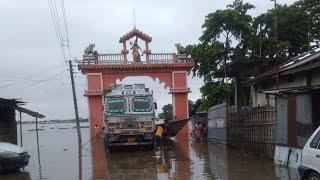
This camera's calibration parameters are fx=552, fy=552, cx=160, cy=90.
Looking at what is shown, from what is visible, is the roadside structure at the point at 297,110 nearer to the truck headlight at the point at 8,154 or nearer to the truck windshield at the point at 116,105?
the truck headlight at the point at 8,154

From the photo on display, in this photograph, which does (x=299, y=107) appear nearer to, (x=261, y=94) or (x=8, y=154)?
(x=8, y=154)

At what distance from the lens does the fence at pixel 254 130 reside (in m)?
20.0

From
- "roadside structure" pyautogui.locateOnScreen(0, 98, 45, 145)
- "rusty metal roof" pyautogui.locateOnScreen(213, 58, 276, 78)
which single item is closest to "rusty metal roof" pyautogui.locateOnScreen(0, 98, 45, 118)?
"roadside structure" pyautogui.locateOnScreen(0, 98, 45, 145)

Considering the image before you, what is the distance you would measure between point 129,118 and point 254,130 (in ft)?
23.8

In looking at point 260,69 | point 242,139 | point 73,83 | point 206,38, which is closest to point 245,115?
point 242,139

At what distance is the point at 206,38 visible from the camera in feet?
119

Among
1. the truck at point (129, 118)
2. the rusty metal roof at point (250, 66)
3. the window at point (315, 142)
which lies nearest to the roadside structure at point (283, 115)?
the rusty metal roof at point (250, 66)

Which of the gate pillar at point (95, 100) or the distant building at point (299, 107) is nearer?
the distant building at point (299, 107)

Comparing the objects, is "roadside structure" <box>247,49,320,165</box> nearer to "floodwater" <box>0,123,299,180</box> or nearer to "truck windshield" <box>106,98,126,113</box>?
"floodwater" <box>0,123,299,180</box>

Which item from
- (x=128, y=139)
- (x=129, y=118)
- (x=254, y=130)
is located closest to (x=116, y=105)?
(x=129, y=118)

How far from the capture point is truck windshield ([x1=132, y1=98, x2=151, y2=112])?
2802 cm

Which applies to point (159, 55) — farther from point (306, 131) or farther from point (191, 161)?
point (306, 131)

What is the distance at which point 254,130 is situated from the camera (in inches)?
885

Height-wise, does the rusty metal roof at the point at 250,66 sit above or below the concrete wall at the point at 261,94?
above
